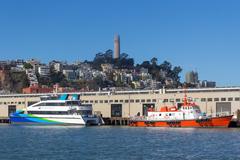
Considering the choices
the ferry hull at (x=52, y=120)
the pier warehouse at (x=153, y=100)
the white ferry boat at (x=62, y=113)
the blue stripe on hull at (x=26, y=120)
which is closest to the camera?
the pier warehouse at (x=153, y=100)

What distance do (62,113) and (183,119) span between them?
21.5 m

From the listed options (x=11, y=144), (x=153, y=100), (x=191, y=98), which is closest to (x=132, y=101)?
(x=153, y=100)

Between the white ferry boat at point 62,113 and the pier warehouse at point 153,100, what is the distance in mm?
6119

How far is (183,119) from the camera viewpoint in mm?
87750

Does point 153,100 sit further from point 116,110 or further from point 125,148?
point 125,148

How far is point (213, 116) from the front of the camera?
8775cm

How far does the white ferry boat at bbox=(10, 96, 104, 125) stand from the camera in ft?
319

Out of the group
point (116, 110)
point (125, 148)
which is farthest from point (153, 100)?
point (125, 148)

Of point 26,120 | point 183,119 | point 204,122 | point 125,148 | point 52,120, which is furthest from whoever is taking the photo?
point 26,120

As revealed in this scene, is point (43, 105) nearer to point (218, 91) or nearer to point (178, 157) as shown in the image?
point (218, 91)

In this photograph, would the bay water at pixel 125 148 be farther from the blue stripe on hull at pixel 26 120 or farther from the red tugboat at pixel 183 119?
the blue stripe on hull at pixel 26 120

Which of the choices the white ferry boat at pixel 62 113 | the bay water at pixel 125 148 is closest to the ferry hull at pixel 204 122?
the white ferry boat at pixel 62 113

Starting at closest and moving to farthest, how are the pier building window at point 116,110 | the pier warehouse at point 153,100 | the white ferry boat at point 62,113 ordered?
the pier warehouse at point 153,100
the white ferry boat at point 62,113
the pier building window at point 116,110

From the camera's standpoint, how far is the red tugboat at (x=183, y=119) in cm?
8600
